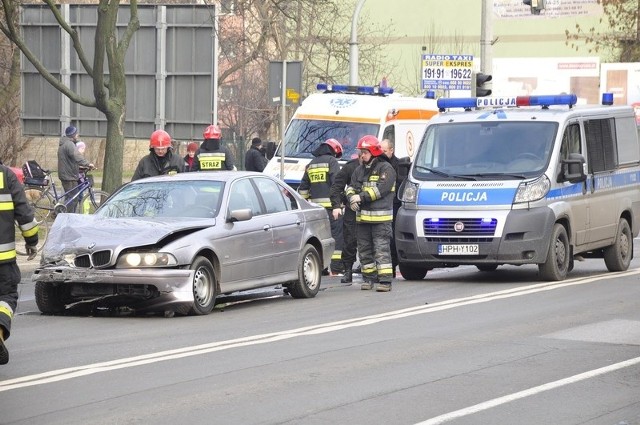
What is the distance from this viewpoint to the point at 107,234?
13414mm

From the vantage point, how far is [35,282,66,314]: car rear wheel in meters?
13.6

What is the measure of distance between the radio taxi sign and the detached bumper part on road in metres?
19.4

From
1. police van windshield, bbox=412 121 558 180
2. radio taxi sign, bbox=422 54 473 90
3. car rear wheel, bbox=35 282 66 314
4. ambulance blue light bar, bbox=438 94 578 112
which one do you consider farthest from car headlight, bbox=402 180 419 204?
radio taxi sign, bbox=422 54 473 90

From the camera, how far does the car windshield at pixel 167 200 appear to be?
46.8 ft

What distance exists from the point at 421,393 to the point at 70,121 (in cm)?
2002

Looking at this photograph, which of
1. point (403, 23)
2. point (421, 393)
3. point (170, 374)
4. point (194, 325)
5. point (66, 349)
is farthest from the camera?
point (403, 23)

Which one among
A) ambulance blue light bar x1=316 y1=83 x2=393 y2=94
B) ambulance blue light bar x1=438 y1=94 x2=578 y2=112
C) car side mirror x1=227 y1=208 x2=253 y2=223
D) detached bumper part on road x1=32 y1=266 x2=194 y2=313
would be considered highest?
ambulance blue light bar x1=316 y1=83 x2=393 y2=94

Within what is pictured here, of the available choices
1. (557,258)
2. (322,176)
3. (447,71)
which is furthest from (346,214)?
(447,71)

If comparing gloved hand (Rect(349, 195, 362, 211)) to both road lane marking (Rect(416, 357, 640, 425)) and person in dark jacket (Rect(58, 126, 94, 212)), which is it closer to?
road lane marking (Rect(416, 357, 640, 425))

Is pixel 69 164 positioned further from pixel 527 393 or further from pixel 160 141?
pixel 527 393

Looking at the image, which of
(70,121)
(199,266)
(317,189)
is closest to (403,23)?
(70,121)

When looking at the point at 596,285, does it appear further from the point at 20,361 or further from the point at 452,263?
the point at 20,361

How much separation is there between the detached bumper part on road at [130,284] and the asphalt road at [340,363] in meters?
0.21

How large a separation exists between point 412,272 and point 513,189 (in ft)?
6.00
